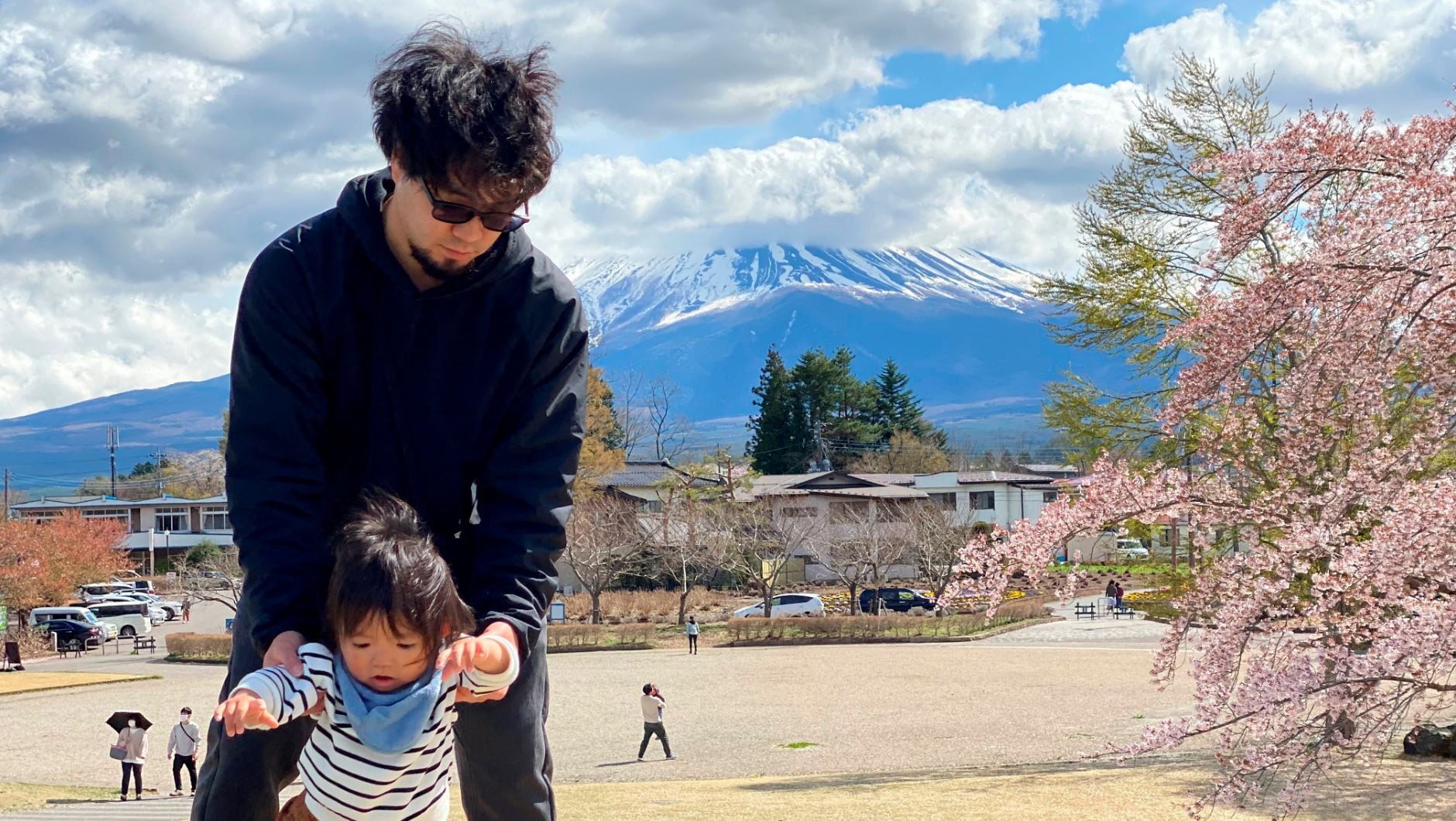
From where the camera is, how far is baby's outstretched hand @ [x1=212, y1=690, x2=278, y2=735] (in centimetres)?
172

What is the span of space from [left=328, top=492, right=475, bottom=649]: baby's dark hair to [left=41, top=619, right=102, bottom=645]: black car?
116ft

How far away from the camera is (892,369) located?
57.0 meters

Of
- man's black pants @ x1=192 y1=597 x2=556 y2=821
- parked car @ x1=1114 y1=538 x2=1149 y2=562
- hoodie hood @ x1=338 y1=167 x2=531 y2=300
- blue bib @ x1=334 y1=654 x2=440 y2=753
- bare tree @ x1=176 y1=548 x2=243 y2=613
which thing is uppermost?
hoodie hood @ x1=338 y1=167 x2=531 y2=300

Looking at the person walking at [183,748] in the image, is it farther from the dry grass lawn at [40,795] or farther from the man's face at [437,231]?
the man's face at [437,231]

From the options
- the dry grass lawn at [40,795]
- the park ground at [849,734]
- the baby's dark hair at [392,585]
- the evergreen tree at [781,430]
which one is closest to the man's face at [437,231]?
the baby's dark hair at [392,585]

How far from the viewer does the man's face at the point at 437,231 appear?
190 cm

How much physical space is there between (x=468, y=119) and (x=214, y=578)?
38.8 metres

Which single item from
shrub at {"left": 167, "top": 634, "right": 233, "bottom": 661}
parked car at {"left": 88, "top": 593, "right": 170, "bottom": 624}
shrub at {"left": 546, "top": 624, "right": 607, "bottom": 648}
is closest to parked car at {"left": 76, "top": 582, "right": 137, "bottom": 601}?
parked car at {"left": 88, "top": 593, "right": 170, "bottom": 624}

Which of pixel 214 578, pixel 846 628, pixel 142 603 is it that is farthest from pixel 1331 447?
pixel 142 603

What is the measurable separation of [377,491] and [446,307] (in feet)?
1.08

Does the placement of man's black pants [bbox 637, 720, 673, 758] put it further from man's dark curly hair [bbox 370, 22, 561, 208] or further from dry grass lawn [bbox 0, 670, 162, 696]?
dry grass lawn [bbox 0, 670, 162, 696]

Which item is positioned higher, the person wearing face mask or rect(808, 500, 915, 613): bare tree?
rect(808, 500, 915, 613): bare tree

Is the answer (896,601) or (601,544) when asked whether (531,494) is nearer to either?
(601,544)

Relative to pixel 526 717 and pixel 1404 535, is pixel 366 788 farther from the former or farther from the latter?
pixel 1404 535
